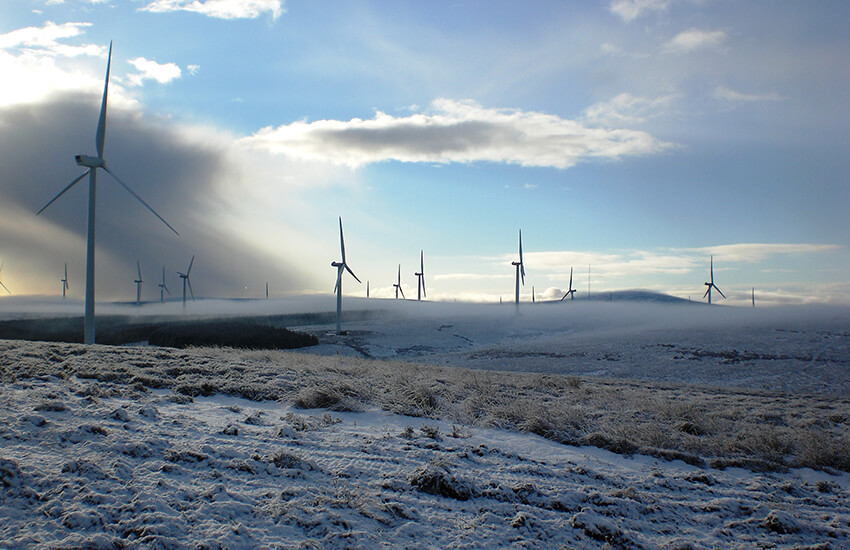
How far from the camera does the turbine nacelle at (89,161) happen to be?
38.7 m

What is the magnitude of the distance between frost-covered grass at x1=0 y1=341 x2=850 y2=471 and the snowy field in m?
0.06

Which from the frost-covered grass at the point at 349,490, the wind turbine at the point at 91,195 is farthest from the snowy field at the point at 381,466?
the wind turbine at the point at 91,195

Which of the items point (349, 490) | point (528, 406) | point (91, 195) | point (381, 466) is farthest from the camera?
point (91, 195)

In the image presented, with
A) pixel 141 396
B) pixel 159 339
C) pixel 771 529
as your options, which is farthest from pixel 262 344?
pixel 771 529

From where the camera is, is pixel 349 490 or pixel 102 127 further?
pixel 102 127

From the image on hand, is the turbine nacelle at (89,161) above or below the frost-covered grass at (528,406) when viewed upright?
above

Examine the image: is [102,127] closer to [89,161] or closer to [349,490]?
[89,161]

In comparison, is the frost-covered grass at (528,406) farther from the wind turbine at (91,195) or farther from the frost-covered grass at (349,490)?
the wind turbine at (91,195)

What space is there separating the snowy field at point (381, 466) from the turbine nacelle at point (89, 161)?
2765cm

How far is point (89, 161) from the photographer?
39.0m

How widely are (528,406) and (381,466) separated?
491cm

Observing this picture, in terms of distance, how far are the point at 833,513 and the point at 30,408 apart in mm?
11822

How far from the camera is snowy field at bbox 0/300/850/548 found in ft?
20.2

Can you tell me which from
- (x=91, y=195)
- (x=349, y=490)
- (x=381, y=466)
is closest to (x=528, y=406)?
(x=381, y=466)
